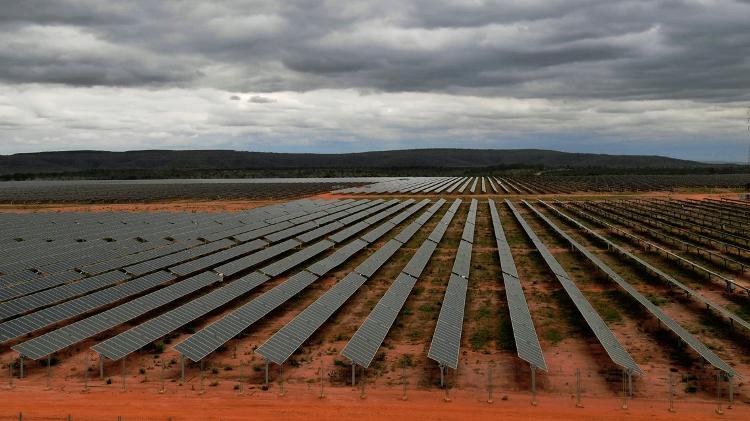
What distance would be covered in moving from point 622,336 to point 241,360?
489 inches

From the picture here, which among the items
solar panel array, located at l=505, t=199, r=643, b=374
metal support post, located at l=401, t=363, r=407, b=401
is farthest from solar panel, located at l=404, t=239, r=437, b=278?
metal support post, located at l=401, t=363, r=407, b=401

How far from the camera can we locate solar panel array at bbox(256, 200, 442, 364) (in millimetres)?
15289

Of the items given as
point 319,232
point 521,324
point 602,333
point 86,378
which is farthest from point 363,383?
point 319,232

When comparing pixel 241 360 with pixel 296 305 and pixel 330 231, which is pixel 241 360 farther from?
pixel 330 231

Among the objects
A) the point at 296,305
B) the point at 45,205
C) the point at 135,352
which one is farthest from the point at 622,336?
the point at 45,205

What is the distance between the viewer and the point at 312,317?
18719mm

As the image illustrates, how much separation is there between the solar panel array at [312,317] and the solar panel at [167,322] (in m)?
3.47

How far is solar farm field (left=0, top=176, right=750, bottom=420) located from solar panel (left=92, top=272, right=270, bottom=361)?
2.9 inches

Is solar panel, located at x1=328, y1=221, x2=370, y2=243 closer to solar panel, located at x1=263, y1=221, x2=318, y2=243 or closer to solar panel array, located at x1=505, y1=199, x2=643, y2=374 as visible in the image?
solar panel, located at x1=263, y1=221, x2=318, y2=243

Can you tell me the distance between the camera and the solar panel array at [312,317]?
15.3 metres

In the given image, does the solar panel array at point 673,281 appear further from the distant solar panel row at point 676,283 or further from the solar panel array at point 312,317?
the solar panel array at point 312,317

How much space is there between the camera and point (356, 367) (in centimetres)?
1595

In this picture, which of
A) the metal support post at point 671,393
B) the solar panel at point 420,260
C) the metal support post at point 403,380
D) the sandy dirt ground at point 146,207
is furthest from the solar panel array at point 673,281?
the sandy dirt ground at point 146,207

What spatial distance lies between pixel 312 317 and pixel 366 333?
271cm
